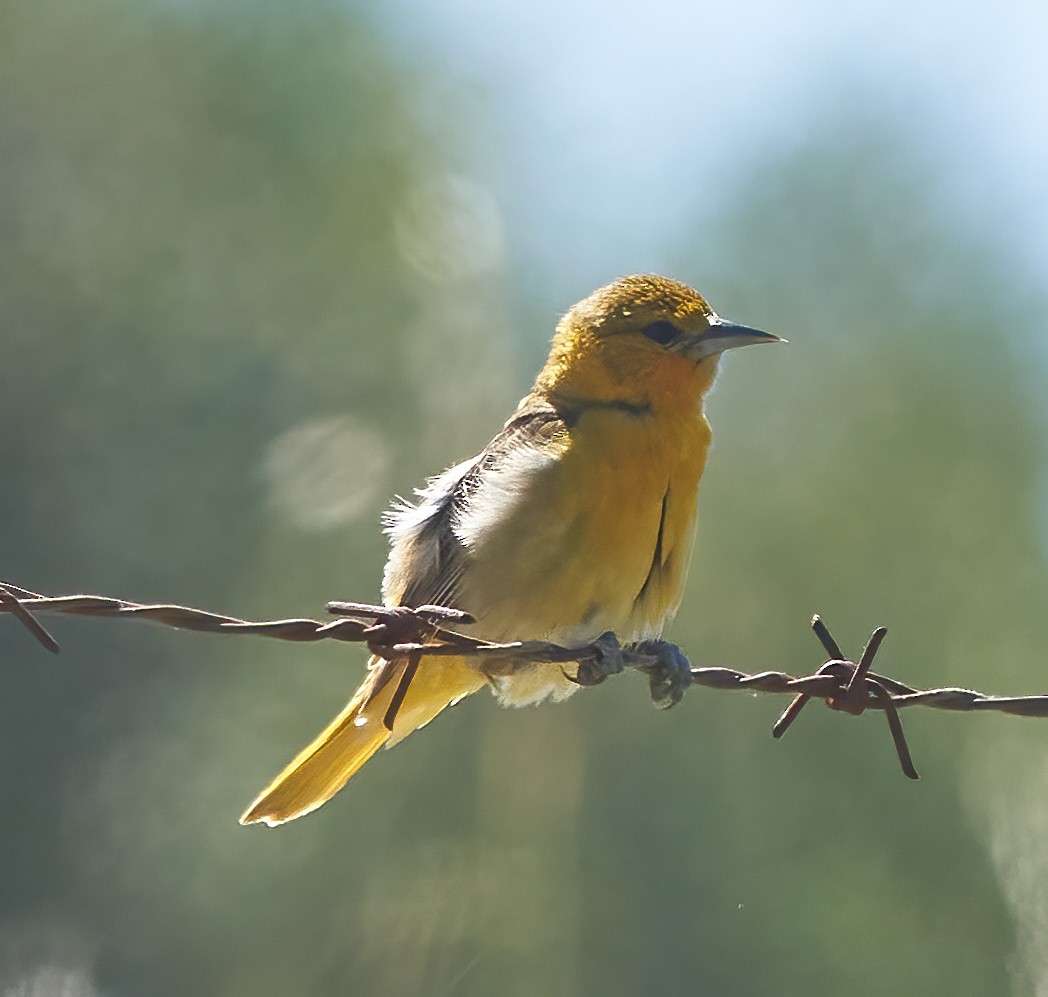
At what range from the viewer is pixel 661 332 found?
4.48m

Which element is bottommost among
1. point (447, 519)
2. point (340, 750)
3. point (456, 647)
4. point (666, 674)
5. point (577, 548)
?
point (456, 647)

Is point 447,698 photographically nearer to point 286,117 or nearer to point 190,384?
point 190,384

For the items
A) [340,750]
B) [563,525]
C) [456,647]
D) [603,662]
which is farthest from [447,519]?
[456,647]

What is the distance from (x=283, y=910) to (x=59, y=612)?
5784mm

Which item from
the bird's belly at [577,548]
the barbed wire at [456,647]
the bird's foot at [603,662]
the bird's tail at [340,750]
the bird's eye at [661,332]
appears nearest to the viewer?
the barbed wire at [456,647]

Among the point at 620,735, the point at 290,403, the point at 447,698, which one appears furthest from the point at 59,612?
the point at 290,403

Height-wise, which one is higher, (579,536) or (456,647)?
(579,536)

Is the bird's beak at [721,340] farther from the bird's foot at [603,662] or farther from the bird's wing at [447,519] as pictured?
the bird's foot at [603,662]

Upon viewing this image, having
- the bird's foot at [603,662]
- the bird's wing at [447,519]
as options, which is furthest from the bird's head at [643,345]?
the bird's foot at [603,662]

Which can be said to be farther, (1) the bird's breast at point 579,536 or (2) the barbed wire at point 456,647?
(1) the bird's breast at point 579,536

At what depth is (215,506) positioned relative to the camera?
366 inches

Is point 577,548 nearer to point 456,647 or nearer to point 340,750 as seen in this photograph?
point 340,750

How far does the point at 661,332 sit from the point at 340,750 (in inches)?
66.2

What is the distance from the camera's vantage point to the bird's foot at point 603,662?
3.32m
